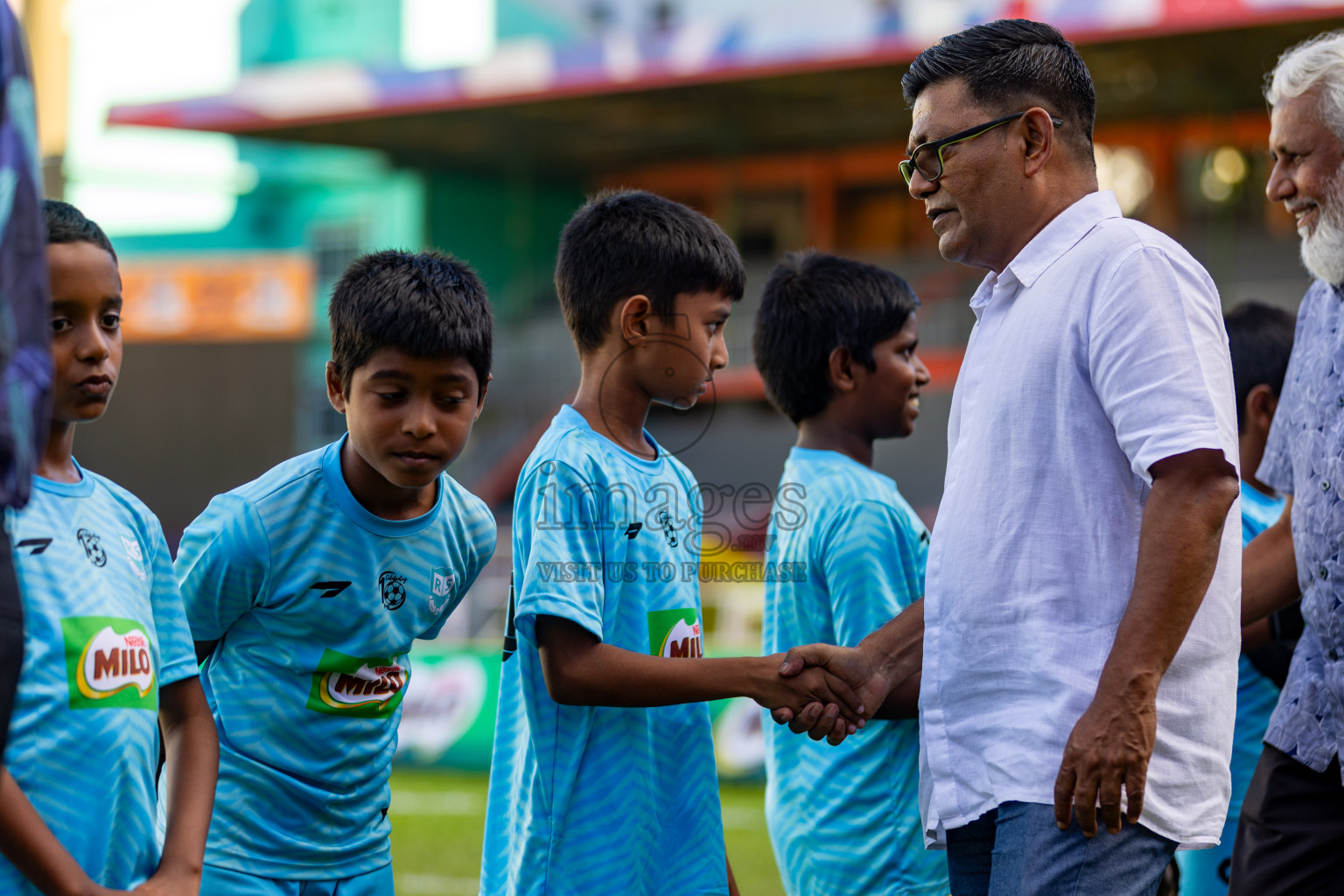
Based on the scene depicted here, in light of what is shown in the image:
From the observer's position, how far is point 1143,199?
75.3ft

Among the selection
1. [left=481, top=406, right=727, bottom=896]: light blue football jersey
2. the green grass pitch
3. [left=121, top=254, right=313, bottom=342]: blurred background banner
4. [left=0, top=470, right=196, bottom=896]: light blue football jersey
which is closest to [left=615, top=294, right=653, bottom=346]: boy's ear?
[left=481, top=406, right=727, bottom=896]: light blue football jersey

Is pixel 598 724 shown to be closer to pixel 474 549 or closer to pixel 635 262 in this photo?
pixel 474 549

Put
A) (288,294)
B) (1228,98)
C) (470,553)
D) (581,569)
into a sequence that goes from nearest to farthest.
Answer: (581,569) < (470,553) < (1228,98) < (288,294)

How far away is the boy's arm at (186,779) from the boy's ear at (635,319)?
1093mm

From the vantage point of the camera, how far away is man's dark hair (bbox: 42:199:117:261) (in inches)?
90.8

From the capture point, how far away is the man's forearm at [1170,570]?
7.09 feet

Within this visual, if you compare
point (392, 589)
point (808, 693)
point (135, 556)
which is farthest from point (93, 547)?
point (808, 693)

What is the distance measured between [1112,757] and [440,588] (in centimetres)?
143

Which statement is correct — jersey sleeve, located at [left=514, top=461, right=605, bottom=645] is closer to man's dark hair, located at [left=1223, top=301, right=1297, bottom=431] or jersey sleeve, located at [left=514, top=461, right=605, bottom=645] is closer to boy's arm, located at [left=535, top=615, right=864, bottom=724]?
boy's arm, located at [left=535, top=615, right=864, bottom=724]

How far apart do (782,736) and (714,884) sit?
0.55m

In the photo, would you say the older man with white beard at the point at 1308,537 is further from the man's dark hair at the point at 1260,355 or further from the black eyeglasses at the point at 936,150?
the black eyeglasses at the point at 936,150

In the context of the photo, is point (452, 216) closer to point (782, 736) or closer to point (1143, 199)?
point (1143, 199)

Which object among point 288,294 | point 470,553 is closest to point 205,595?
point 470,553

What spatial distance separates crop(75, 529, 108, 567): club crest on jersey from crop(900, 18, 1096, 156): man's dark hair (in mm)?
1691
